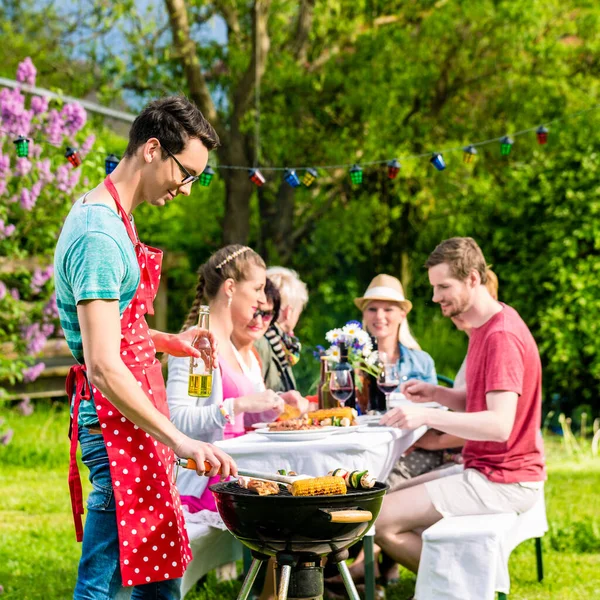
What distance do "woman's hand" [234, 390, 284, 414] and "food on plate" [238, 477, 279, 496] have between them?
1034mm

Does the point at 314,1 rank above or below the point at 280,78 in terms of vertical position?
above

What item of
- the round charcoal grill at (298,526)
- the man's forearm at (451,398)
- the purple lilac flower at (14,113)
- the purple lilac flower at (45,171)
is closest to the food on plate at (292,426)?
the man's forearm at (451,398)

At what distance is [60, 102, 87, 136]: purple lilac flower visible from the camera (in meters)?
7.42

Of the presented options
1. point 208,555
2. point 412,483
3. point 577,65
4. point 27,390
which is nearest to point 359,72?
point 577,65

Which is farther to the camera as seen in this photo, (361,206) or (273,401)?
(361,206)

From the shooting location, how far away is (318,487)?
265cm

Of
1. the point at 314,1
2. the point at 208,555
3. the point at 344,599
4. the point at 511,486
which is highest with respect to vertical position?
the point at 314,1

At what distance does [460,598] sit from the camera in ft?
12.3

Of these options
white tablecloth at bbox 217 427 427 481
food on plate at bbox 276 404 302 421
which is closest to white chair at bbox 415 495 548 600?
white tablecloth at bbox 217 427 427 481

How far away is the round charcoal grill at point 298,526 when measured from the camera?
2.59 meters

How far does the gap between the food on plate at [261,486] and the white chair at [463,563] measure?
1.23 meters

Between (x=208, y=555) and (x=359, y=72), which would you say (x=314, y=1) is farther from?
(x=208, y=555)

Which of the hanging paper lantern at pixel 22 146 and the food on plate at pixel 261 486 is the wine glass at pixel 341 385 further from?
the hanging paper lantern at pixel 22 146

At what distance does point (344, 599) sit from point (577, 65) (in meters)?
8.50
